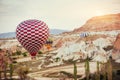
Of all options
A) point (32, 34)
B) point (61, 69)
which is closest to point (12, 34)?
point (32, 34)

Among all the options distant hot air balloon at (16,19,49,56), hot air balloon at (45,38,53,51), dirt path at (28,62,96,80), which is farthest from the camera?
hot air balloon at (45,38,53,51)

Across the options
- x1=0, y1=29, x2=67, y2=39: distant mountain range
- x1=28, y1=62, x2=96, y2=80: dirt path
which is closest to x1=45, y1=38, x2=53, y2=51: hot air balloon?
x1=0, y1=29, x2=67, y2=39: distant mountain range

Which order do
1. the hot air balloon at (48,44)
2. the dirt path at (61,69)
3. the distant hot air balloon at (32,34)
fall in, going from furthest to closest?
the hot air balloon at (48,44) → the dirt path at (61,69) → the distant hot air balloon at (32,34)

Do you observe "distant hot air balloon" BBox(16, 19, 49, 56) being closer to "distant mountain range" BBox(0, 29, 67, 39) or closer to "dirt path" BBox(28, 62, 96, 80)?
"distant mountain range" BBox(0, 29, 67, 39)

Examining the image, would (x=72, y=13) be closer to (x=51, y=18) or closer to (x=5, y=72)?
(x=51, y=18)

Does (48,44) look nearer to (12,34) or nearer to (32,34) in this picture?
(32,34)

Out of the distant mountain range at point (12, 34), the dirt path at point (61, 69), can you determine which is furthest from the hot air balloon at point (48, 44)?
the dirt path at point (61, 69)

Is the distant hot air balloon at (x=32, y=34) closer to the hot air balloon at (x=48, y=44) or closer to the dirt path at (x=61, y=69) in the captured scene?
the hot air balloon at (x=48, y=44)

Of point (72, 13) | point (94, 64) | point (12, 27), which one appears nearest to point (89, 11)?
point (72, 13)
